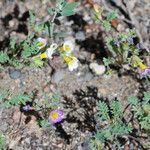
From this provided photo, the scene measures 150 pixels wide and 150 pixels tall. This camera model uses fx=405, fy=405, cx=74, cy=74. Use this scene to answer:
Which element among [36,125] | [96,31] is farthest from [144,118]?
[96,31]

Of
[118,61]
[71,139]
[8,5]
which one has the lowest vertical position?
[71,139]

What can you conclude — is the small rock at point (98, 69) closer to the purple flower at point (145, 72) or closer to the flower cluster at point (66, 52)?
the flower cluster at point (66, 52)

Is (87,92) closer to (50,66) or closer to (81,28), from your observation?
(50,66)

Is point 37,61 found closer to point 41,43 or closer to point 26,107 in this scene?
point 41,43

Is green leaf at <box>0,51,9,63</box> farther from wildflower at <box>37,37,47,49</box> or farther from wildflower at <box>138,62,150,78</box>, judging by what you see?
wildflower at <box>138,62,150,78</box>

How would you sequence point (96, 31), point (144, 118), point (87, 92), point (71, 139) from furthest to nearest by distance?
point (96, 31) < point (87, 92) < point (71, 139) < point (144, 118)

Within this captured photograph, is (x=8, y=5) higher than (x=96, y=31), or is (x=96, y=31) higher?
(x=8, y=5)

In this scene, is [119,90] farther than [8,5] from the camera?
No
